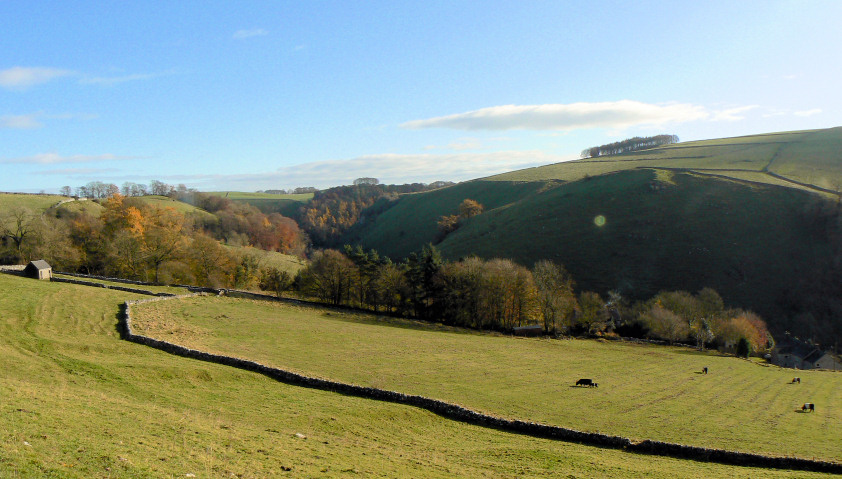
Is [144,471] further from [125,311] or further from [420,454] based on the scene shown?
[125,311]

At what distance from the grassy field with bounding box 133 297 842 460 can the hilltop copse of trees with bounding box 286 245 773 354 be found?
10.2 m

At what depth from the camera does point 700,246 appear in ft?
274

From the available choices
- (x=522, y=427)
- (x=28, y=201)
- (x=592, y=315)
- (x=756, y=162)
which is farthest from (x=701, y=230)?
(x=28, y=201)

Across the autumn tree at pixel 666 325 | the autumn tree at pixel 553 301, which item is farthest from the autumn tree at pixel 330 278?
the autumn tree at pixel 666 325

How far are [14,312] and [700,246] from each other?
94.7 metres

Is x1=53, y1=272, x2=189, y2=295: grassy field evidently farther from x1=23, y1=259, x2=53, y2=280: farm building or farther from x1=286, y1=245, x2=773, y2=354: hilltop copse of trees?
x1=286, y1=245, x2=773, y2=354: hilltop copse of trees

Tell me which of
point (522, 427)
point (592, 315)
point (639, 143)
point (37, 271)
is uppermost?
point (639, 143)

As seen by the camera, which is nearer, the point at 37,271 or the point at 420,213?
the point at 37,271

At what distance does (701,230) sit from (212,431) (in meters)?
93.6

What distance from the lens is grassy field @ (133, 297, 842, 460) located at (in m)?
24.7

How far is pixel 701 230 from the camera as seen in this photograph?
86750 millimetres

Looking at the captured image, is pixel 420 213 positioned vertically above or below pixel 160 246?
above

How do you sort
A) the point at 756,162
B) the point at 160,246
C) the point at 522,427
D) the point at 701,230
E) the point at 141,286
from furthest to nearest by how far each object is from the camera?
the point at 756,162
the point at 701,230
the point at 160,246
the point at 141,286
the point at 522,427

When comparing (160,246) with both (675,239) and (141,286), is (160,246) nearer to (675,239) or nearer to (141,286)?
(141,286)
